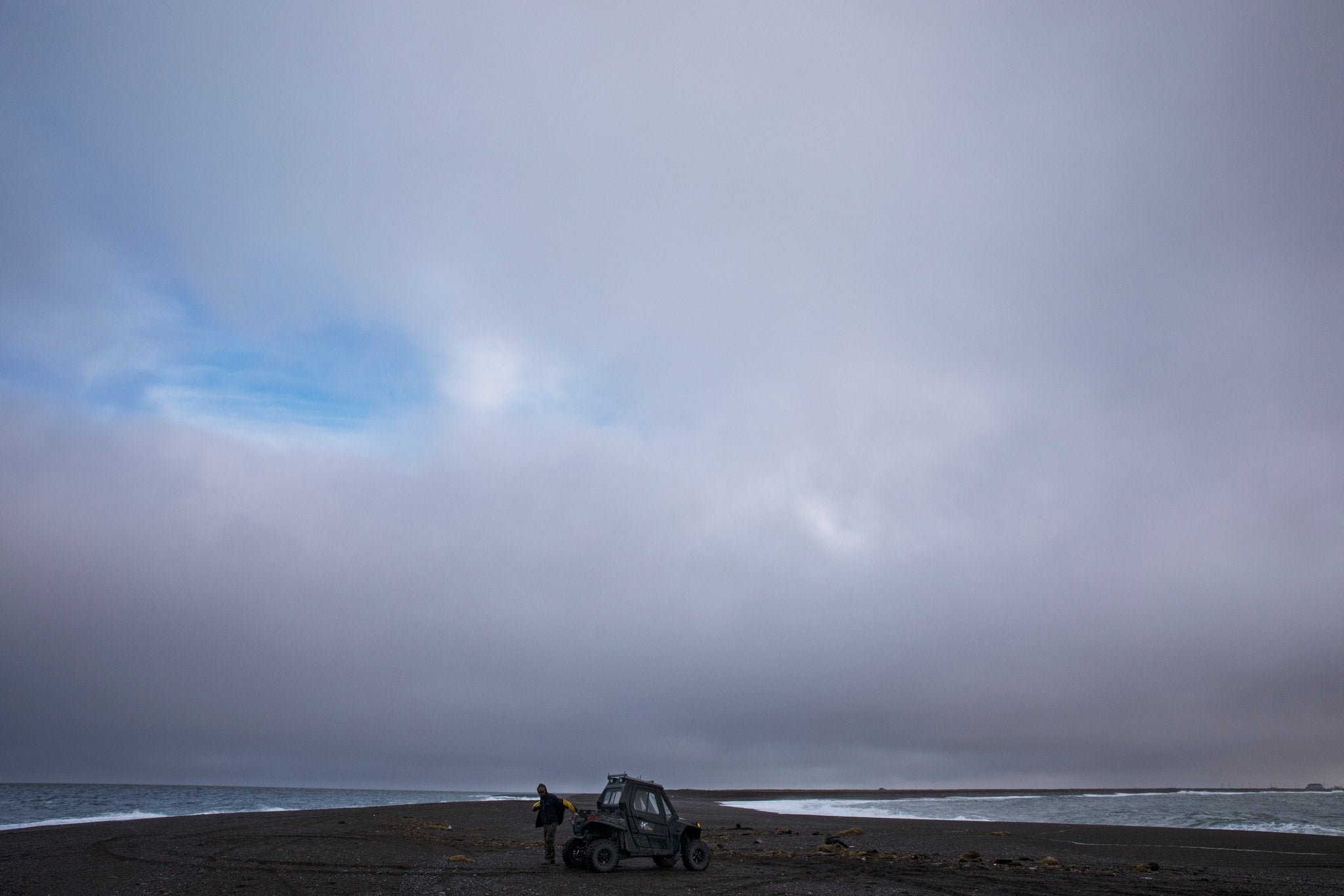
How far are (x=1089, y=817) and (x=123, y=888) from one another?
238 ft

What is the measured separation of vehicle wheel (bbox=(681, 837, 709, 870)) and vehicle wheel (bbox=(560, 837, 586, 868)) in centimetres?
346

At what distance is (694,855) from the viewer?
26.6 m

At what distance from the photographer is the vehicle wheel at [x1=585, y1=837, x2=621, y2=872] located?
81.7ft

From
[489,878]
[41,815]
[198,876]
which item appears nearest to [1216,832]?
[489,878]

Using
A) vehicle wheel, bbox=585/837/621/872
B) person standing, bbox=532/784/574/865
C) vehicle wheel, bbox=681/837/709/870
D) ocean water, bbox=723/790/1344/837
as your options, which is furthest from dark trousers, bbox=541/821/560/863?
ocean water, bbox=723/790/1344/837

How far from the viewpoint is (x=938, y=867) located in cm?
2853

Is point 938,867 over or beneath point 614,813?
beneath

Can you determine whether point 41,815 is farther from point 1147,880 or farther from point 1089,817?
point 1089,817

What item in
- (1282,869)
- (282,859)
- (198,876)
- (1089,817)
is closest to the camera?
(198,876)

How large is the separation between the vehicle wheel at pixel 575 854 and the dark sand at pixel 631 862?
350 millimetres

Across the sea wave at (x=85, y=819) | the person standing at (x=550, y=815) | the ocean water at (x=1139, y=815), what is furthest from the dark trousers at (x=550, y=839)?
the ocean water at (x=1139, y=815)

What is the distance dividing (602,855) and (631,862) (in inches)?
232

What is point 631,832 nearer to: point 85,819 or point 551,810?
point 551,810

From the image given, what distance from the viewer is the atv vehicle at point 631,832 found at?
83.1 feet
